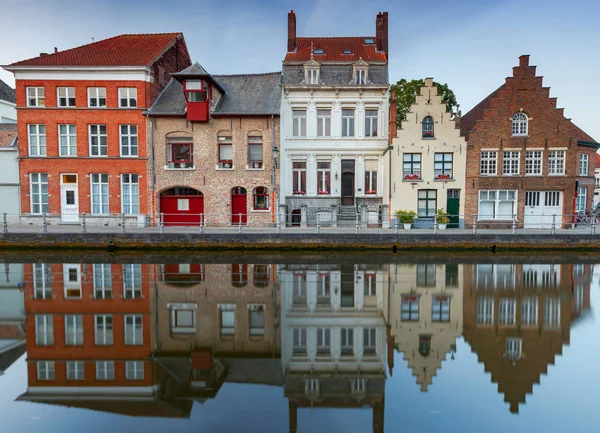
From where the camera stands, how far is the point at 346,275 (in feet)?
42.0

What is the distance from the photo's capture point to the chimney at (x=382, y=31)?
25.4 metres

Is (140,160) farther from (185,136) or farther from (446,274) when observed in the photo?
(446,274)

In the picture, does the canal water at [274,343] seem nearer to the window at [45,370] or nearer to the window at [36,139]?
the window at [45,370]

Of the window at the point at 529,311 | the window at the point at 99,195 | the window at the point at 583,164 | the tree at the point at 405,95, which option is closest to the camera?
the window at the point at 529,311

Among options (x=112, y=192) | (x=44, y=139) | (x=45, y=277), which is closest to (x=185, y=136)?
(x=112, y=192)

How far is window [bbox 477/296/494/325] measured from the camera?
8.29 metres

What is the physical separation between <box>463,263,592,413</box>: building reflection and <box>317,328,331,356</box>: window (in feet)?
8.72

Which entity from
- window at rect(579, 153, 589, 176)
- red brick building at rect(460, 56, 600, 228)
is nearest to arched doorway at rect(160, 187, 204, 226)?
red brick building at rect(460, 56, 600, 228)

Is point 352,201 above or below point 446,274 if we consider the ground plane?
above

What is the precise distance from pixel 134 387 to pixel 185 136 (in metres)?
19.5

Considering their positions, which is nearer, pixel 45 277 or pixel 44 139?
pixel 45 277

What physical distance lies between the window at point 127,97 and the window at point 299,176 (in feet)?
34.3

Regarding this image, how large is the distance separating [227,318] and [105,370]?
2.73 m

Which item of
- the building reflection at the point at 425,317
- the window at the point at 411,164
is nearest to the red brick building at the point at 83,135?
the window at the point at 411,164
